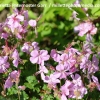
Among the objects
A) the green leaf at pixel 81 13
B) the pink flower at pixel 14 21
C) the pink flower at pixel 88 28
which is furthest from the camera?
the pink flower at pixel 88 28

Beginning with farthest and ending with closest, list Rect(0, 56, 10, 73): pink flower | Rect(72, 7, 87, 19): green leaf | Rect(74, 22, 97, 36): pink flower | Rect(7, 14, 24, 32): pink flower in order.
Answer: Rect(74, 22, 97, 36): pink flower < Rect(72, 7, 87, 19): green leaf < Rect(7, 14, 24, 32): pink flower < Rect(0, 56, 10, 73): pink flower

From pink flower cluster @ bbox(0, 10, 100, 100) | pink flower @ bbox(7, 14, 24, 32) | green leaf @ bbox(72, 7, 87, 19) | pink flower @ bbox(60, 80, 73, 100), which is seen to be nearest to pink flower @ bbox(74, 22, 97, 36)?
green leaf @ bbox(72, 7, 87, 19)

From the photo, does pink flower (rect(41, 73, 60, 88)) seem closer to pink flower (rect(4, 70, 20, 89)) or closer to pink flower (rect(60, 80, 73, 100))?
pink flower (rect(60, 80, 73, 100))

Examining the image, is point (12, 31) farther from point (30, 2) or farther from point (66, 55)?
point (30, 2)

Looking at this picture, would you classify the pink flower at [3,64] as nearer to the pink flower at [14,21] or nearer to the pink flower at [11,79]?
the pink flower at [11,79]

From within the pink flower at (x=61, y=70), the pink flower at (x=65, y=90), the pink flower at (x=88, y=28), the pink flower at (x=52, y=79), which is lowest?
the pink flower at (x=65, y=90)

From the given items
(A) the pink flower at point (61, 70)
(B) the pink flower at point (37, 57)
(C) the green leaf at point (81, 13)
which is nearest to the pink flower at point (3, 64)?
(B) the pink flower at point (37, 57)

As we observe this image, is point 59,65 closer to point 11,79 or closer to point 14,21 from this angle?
point 11,79

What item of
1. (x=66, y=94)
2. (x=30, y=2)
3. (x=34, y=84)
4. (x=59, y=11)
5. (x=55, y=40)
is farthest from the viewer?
(x=30, y=2)

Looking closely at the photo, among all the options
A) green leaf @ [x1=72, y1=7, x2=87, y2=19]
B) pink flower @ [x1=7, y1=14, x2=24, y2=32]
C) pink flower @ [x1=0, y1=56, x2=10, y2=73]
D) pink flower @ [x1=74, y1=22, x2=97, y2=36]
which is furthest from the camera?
pink flower @ [x1=74, y1=22, x2=97, y2=36]

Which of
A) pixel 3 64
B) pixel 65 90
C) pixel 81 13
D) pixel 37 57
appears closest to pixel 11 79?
pixel 3 64

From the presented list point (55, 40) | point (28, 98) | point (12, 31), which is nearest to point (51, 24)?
point (55, 40)
